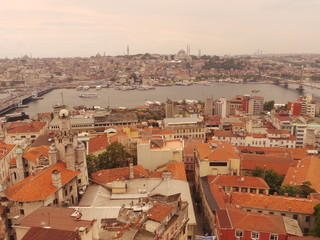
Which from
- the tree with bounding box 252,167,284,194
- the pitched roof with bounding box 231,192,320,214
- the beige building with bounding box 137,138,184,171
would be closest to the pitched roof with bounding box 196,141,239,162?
the beige building with bounding box 137,138,184,171

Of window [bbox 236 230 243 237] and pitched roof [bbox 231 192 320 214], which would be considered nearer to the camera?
window [bbox 236 230 243 237]

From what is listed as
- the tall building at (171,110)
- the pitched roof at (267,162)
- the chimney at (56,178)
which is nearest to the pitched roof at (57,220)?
the chimney at (56,178)

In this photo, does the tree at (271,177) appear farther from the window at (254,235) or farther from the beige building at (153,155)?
the window at (254,235)

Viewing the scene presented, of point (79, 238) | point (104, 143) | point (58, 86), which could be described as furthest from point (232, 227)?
point (58, 86)

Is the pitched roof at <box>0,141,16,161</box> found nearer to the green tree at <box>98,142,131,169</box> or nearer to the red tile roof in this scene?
the green tree at <box>98,142,131,169</box>

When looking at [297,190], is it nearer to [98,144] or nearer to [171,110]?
[98,144]
